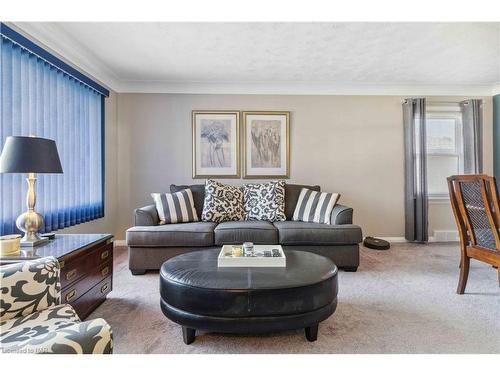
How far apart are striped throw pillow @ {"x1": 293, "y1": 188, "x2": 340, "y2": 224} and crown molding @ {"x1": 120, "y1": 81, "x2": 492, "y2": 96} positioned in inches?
64.1

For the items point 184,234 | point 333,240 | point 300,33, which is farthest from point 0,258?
point 300,33

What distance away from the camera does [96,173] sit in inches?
136

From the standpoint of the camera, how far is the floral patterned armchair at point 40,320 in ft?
3.09

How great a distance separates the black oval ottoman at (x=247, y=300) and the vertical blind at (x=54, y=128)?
5.13 feet

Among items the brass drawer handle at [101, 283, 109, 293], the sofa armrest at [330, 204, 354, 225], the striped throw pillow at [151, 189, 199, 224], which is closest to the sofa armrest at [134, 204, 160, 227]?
the striped throw pillow at [151, 189, 199, 224]

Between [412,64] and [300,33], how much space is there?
1.69m

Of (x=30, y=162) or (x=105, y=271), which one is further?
(x=105, y=271)

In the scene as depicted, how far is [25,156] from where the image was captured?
170cm

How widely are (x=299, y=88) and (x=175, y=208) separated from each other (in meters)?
2.52

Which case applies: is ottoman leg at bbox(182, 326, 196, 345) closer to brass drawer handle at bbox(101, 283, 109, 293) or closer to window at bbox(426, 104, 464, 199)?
brass drawer handle at bbox(101, 283, 109, 293)

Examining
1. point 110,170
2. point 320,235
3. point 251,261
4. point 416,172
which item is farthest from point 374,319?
point 110,170

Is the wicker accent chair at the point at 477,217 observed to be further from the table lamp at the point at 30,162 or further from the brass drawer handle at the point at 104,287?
the table lamp at the point at 30,162

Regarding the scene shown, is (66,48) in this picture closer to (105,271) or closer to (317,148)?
(105,271)

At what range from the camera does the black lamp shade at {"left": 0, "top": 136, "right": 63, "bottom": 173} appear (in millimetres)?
1670
